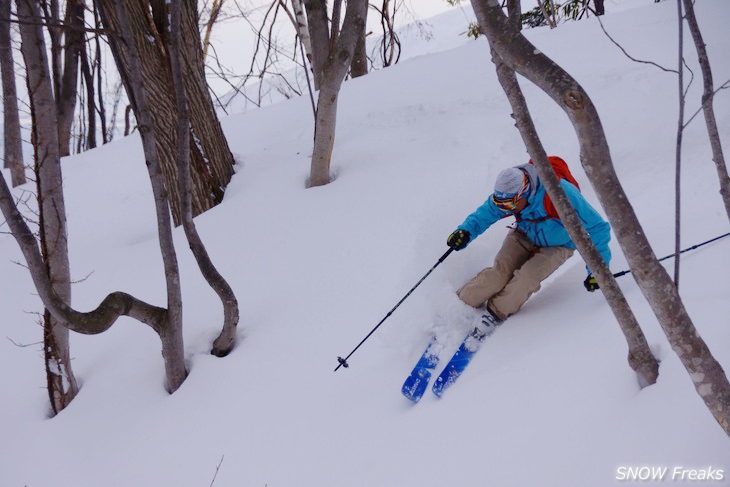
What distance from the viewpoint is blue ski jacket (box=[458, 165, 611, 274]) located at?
2.84m

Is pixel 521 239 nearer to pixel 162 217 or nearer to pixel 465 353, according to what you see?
pixel 465 353

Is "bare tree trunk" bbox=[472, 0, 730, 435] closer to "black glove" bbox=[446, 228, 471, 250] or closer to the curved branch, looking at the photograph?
"black glove" bbox=[446, 228, 471, 250]

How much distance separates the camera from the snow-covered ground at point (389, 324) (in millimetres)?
1996

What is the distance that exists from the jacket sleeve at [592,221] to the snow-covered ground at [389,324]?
0.93 ft

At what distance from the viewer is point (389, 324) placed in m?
3.06

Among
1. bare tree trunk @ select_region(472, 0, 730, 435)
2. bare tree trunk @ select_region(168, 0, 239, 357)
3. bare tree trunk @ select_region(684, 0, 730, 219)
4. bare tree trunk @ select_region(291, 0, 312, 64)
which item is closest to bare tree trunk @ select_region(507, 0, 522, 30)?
bare tree trunk @ select_region(472, 0, 730, 435)

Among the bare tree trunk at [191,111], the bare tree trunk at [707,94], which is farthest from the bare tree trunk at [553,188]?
the bare tree trunk at [191,111]

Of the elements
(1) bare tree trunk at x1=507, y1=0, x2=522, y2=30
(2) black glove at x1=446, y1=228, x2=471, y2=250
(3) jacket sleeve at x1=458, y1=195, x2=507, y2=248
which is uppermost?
(1) bare tree trunk at x1=507, y1=0, x2=522, y2=30

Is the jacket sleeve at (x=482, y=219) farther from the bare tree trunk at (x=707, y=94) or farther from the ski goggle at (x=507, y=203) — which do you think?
the bare tree trunk at (x=707, y=94)

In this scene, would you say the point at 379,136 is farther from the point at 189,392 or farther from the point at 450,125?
the point at 189,392

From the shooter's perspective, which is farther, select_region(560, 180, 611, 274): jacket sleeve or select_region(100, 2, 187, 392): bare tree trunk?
select_region(560, 180, 611, 274): jacket sleeve

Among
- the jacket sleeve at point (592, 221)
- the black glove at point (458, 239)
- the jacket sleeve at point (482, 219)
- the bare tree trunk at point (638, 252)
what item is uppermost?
the bare tree trunk at point (638, 252)

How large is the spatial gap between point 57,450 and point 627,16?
7013 millimetres

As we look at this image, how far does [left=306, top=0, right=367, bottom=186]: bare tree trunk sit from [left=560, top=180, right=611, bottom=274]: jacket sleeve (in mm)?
2121
